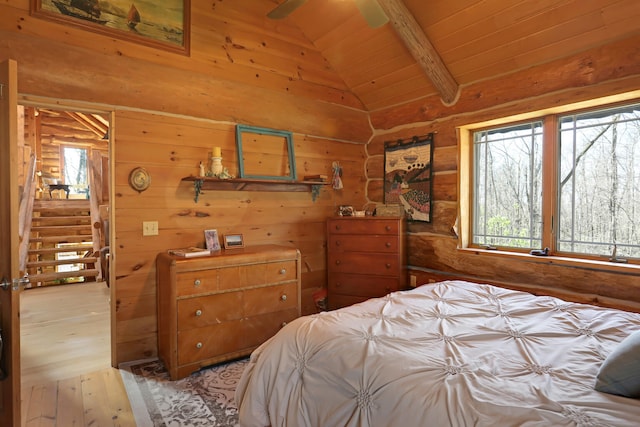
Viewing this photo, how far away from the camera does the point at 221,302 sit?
2742 mm

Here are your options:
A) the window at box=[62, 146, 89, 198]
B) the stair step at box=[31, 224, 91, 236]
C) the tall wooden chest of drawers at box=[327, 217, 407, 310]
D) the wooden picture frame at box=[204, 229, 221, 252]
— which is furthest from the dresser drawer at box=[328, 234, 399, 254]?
the window at box=[62, 146, 89, 198]

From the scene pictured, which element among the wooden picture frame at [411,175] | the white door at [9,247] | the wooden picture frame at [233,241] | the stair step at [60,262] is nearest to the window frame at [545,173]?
the wooden picture frame at [411,175]

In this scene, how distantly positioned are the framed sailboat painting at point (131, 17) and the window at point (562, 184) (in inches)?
112

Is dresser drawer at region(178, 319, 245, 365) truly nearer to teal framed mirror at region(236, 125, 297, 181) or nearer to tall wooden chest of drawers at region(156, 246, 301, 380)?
tall wooden chest of drawers at region(156, 246, 301, 380)

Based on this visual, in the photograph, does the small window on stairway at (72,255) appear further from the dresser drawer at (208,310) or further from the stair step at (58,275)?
A: the dresser drawer at (208,310)

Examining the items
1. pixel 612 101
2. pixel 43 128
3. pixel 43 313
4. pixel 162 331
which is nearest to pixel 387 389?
pixel 162 331

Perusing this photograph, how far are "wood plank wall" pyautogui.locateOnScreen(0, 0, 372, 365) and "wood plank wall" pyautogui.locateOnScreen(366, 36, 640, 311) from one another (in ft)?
2.74

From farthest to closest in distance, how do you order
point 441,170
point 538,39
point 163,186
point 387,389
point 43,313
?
point 43,313
point 441,170
point 163,186
point 538,39
point 387,389

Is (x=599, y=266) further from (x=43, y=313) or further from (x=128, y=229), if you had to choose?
(x=43, y=313)

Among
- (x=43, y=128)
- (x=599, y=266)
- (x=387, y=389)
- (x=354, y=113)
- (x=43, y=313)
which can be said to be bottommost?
(x=43, y=313)

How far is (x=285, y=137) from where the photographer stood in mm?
3660

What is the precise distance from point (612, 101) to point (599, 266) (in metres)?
1.21

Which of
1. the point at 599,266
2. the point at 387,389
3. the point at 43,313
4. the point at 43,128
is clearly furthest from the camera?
the point at 43,128

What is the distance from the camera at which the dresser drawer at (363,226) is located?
3.50 meters
